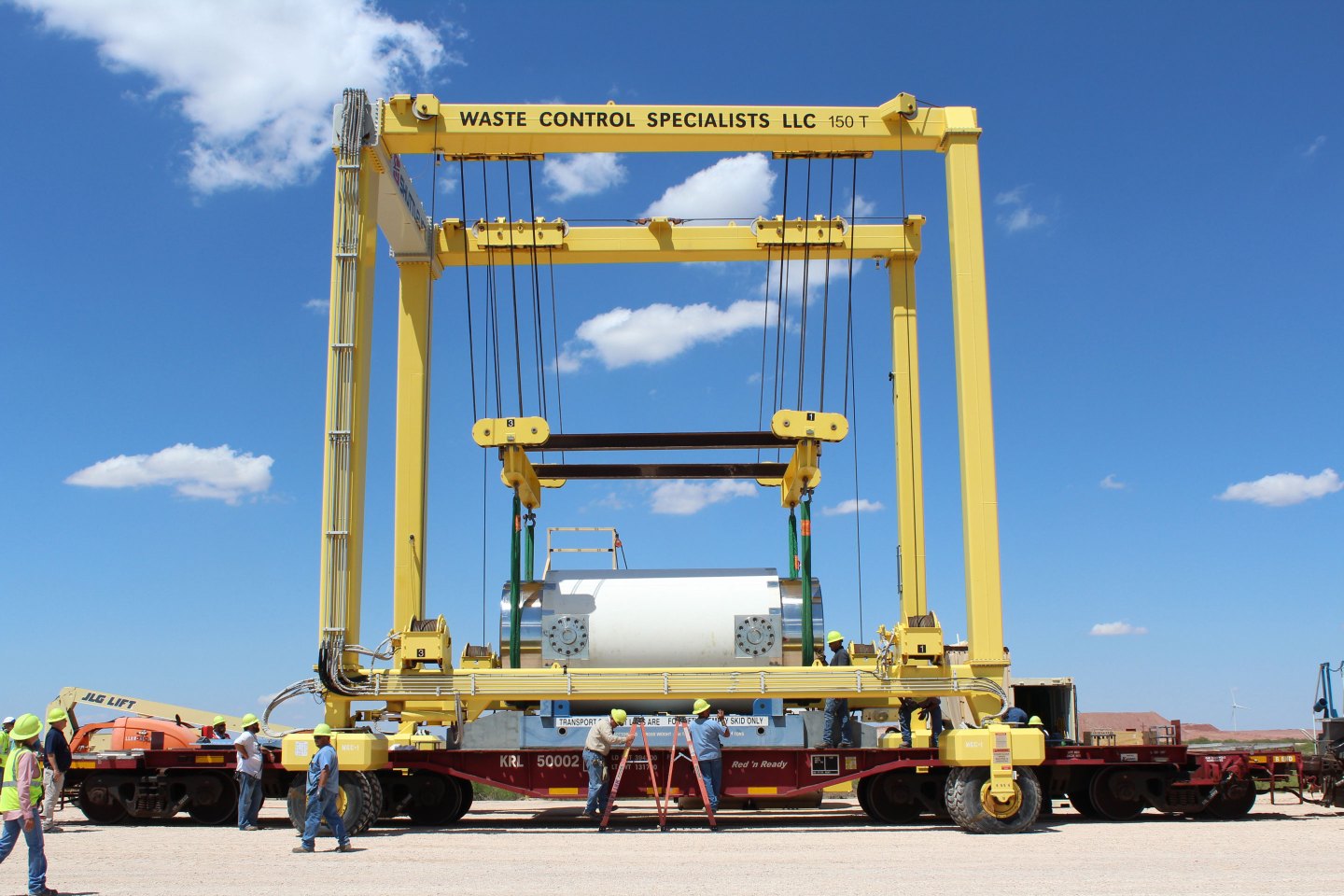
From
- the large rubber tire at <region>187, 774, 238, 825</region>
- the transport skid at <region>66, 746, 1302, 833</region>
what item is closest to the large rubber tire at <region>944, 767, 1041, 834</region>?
the transport skid at <region>66, 746, 1302, 833</region>

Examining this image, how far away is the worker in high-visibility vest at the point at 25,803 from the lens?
29.1 ft

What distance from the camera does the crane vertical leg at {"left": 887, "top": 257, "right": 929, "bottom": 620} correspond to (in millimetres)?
19016

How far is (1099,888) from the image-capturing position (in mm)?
9008

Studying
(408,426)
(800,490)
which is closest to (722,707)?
(800,490)

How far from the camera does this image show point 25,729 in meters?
9.09

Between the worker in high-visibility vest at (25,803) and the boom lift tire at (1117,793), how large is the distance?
1114 cm

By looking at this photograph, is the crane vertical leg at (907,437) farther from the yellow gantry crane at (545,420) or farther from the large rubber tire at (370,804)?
the large rubber tire at (370,804)

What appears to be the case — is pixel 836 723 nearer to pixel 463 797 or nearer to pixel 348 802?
pixel 463 797

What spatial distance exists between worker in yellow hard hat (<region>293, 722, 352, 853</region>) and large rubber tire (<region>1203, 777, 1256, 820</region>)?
10094 mm

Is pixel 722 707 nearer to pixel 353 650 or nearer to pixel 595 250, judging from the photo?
pixel 353 650

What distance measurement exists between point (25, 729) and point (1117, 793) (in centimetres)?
1162

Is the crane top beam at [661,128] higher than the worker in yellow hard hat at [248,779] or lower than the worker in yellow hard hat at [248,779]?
higher

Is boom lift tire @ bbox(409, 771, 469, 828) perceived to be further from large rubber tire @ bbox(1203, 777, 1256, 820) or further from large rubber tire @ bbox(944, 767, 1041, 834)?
large rubber tire @ bbox(1203, 777, 1256, 820)

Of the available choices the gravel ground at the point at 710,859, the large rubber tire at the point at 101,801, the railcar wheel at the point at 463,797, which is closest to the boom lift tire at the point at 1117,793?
the gravel ground at the point at 710,859
